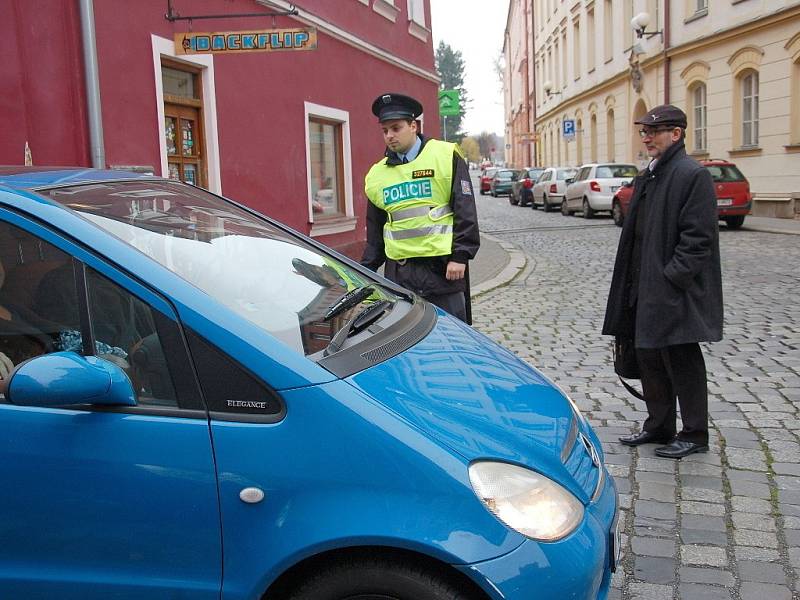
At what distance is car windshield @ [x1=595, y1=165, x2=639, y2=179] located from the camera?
2312 cm

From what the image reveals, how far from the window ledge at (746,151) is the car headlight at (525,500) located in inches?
819

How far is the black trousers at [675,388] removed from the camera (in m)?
4.29

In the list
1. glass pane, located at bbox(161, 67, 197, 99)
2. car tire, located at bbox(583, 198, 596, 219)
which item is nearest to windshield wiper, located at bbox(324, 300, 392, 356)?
glass pane, located at bbox(161, 67, 197, 99)

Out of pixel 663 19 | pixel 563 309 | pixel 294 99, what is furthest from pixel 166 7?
pixel 663 19

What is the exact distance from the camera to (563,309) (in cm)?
920

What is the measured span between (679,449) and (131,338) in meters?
3.12

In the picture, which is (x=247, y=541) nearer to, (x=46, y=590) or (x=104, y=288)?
(x=46, y=590)

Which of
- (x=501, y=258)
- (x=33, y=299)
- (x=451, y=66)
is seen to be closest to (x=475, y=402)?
(x=33, y=299)

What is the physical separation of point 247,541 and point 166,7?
7.65 meters

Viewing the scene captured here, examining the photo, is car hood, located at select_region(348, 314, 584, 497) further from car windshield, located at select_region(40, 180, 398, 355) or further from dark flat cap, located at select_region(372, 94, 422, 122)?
dark flat cap, located at select_region(372, 94, 422, 122)

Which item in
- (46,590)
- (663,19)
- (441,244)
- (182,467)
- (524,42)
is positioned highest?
(524,42)

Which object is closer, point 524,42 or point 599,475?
point 599,475

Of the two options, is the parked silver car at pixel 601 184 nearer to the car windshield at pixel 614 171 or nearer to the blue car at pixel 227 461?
the car windshield at pixel 614 171

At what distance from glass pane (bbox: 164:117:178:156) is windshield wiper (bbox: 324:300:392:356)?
21.1ft
